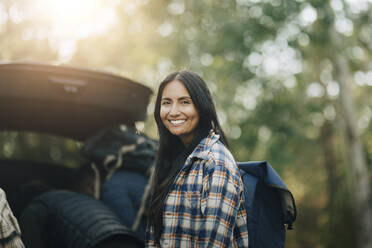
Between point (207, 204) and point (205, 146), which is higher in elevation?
point (205, 146)

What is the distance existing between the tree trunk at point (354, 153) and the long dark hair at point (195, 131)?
498 inches

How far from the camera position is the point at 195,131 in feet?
8.61

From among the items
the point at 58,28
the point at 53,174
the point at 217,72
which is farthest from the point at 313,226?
the point at 53,174

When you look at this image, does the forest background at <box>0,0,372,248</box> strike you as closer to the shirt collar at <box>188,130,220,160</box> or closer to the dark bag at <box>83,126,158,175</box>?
the dark bag at <box>83,126,158,175</box>

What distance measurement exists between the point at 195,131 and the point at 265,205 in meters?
0.61

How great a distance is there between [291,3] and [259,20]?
1.04 m

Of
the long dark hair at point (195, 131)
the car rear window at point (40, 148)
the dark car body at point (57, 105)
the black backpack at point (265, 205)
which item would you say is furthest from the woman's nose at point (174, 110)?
the car rear window at point (40, 148)

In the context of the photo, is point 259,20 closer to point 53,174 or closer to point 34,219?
point 53,174

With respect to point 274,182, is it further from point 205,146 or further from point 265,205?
point 205,146

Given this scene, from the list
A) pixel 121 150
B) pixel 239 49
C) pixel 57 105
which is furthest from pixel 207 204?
pixel 239 49

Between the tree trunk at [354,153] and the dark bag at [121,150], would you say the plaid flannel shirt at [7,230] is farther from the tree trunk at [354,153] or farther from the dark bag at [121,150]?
the tree trunk at [354,153]

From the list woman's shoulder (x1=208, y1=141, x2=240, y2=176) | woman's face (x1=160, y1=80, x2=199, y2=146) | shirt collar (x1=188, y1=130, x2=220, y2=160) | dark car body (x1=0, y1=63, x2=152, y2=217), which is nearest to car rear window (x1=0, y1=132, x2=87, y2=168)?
dark car body (x1=0, y1=63, x2=152, y2=217)

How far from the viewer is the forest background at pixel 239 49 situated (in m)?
10.3

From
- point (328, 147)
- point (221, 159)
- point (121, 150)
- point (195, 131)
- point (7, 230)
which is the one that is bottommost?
point (328, 147)
